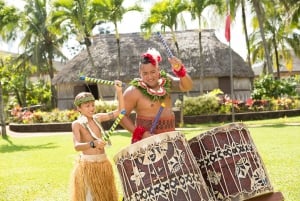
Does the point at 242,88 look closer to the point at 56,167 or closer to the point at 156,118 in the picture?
the point at 56,167

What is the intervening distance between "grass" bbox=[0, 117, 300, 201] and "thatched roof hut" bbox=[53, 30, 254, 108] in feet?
41.7

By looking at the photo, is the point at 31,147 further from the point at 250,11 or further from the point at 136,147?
the point at 250,11

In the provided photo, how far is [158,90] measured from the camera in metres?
3.93

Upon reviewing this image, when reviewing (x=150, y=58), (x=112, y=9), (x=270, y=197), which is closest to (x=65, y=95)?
(x=112, y=9)

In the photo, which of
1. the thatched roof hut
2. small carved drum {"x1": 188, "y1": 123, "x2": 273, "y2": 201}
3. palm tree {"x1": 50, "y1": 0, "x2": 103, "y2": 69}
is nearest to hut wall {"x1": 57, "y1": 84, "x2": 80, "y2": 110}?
the thatched roof hut

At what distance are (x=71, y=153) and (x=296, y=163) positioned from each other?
491 centimetres

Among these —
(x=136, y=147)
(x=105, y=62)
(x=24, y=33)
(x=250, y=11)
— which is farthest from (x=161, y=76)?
(x=24, y=33)

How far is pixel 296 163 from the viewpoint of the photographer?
709 centimetres

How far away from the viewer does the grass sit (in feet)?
19.0

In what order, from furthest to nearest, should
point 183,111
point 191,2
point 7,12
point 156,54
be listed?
1. point 191,2
2. point 183,111
3. point 7,12
4. point 156,54

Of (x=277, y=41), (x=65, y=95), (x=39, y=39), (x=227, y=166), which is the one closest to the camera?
(x=227, y=166)

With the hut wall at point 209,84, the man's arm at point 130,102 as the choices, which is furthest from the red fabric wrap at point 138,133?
the hut wall at point 209,84

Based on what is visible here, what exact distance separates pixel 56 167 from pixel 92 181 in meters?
4.41

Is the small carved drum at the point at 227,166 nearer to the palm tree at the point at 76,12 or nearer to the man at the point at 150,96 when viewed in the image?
the man at the point at 150,96
